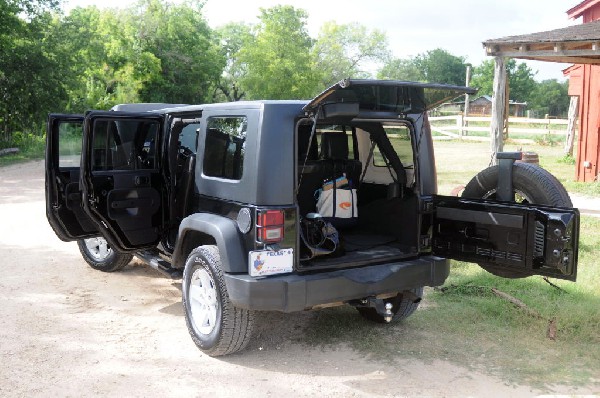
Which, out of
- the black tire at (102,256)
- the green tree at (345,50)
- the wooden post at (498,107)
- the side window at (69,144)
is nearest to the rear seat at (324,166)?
the side window at (69,144)

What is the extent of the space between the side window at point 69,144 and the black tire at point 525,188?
372cm

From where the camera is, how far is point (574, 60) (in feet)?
39.4

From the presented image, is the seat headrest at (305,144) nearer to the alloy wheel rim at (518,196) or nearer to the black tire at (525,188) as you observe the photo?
the black tire at (525,188)

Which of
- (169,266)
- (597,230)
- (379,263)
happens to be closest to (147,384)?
(169,266)

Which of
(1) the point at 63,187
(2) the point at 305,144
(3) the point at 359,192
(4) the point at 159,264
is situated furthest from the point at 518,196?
(1) the point at 63,187

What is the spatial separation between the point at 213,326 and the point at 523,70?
10121cm

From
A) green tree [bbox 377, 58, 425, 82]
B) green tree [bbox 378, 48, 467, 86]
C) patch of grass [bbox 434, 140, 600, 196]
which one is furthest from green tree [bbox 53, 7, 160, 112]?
green tree [bbox 378, 48, 467, 86]

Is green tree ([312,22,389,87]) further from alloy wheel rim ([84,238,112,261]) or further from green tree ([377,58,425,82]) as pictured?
alloy wheel rim ([84,238,112,261])

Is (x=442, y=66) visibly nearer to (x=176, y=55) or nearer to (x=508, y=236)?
(x=176, y=55)

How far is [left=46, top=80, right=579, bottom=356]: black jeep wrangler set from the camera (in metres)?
4.04

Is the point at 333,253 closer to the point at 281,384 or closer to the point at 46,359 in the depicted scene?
the point at 281,384

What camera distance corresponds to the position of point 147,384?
158 inches

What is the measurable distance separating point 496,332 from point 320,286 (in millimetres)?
1818

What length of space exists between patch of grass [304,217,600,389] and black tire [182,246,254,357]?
0.76 meters
